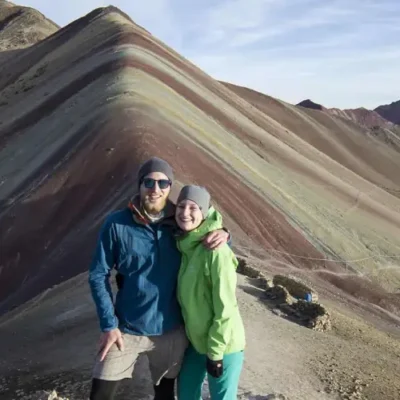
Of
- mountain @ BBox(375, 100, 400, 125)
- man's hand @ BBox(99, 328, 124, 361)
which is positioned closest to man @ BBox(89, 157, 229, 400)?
man's hand @ BBox(99, 328, 124, 361)

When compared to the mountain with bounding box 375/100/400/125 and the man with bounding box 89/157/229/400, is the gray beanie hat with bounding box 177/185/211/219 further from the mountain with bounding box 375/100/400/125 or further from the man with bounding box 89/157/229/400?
the mountain with bounding box 375/100/400/125

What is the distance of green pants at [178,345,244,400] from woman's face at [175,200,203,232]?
2.87ft

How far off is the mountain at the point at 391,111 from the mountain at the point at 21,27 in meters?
62.9

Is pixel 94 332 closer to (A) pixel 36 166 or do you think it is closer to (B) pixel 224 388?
(B) pixel 224 388

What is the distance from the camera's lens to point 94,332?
831 centimetres

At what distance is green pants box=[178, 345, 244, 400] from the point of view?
15.2ft

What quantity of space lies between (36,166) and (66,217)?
563cm

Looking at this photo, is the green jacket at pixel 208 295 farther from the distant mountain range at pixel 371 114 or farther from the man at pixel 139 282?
the distant mountain range at pixel 371 114

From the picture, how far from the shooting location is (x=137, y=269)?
464cm

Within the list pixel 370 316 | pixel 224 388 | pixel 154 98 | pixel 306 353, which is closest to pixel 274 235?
pixel 370 316

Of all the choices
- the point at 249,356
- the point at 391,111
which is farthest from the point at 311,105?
the point at 249,356

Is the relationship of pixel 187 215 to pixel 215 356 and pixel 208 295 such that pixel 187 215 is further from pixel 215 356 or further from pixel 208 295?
pixel 215 356

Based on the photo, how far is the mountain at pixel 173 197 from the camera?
27.9 feet

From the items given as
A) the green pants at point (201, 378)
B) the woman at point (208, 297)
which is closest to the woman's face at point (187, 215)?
the woman at point (208, 297)
